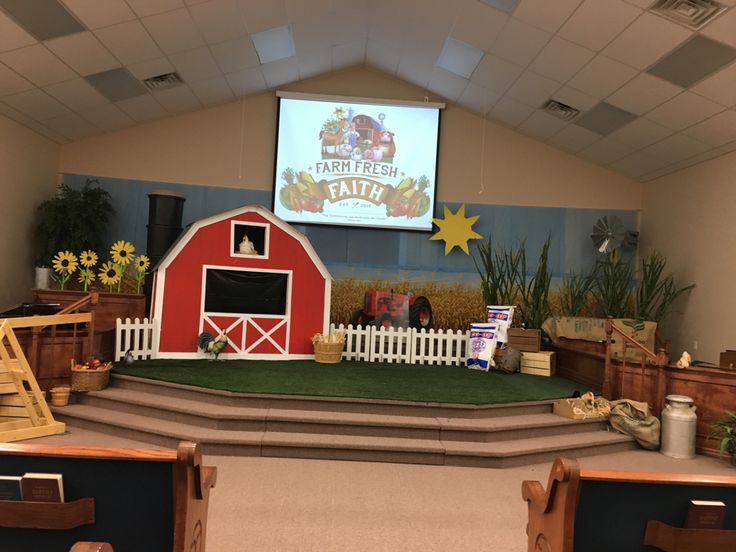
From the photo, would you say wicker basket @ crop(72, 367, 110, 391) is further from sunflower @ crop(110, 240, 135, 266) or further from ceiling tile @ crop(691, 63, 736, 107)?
ceiling tile @ crop(691, 63, 736, 107)

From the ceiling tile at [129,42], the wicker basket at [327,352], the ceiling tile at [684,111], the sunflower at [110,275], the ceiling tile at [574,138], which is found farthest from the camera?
the ceiling tile at [574,138]

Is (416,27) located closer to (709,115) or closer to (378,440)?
(709,115)

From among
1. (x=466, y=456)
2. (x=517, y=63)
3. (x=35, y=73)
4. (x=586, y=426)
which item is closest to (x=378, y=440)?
(x=466, y=456)

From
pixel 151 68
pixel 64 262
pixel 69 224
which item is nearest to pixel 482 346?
pixel 151 68

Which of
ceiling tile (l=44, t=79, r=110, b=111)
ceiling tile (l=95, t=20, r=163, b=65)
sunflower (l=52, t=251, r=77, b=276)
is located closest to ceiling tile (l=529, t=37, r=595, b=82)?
ceiling tile (l=95, t=20, r=163, b=65)

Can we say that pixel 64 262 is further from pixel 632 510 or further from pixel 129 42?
pixel 632 510

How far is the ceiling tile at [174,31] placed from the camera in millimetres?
6058

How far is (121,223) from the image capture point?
8617 millimetres

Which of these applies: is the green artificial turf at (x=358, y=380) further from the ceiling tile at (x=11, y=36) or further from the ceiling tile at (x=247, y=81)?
the ceiling tile at (x=247, y=81)

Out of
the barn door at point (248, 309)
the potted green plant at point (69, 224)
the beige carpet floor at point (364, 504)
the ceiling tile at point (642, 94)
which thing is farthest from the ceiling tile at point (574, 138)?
the potted green plant at point (69, 224)

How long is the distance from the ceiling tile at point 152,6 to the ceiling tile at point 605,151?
6.43 meters

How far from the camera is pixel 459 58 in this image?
24.9ft

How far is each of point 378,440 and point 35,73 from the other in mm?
6063

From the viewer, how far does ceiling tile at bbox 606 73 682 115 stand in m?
6.11
